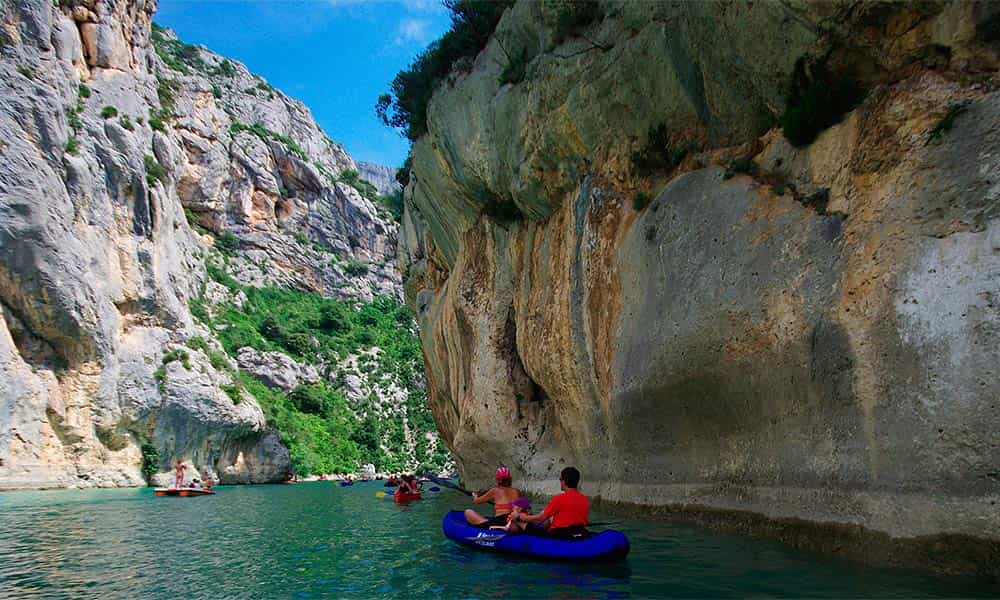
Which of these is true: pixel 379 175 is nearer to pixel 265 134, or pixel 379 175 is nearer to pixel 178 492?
pixel 265 134

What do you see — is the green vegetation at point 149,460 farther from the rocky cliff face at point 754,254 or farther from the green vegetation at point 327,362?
the rocky cliff face at point 754,254

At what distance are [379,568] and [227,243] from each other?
66.9 metres

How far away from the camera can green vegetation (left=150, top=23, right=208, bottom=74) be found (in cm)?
7297

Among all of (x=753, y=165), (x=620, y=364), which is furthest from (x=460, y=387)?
(x=753, y=165)

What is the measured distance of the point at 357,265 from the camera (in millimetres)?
85875

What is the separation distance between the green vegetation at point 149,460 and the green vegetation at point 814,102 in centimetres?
Answer: 3961

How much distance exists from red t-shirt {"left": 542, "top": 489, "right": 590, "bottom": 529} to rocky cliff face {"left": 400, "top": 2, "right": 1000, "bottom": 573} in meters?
2.94

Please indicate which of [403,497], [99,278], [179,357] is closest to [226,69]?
[99,278]

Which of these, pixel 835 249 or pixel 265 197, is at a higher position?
pixel 265 197

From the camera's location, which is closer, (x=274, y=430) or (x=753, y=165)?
(x=753, y=165)

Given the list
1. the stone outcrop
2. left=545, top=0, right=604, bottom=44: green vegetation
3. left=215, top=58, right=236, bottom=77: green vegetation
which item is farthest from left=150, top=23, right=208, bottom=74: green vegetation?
left=545, top=0, right=604, bottom=44: green vegetation

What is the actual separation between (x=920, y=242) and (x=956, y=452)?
8.47 ft

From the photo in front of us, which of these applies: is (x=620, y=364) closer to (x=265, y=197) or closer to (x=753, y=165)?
(x=753, y=165)

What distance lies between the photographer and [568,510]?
9.02 meters
